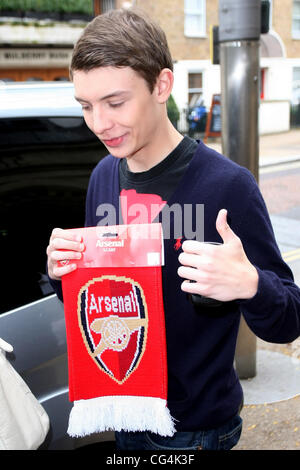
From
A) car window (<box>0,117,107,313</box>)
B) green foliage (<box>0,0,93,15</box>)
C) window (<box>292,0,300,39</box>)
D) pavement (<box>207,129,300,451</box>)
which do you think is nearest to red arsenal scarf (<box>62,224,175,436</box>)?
car window (<box>0,117,107,313</box>)

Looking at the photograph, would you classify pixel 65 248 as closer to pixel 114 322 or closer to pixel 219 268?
pixel 114 322

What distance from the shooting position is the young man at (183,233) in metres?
1.35

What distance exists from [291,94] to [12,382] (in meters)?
25.6

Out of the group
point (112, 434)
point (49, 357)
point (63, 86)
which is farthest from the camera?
point (63, 86)

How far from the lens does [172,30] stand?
21.0m

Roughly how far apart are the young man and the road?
483 cm

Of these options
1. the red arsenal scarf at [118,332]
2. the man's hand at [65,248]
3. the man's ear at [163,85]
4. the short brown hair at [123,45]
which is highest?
the short brown hair at [123,45]

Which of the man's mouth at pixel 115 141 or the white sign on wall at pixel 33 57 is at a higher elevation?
the white sign on wall at pixel 33 57

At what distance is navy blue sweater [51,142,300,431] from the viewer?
4.83ft

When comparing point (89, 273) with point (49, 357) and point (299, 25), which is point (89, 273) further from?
point (299, 25)

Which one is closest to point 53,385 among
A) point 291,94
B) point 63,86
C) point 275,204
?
point 63,86

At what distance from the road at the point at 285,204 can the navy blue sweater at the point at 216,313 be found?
482cm

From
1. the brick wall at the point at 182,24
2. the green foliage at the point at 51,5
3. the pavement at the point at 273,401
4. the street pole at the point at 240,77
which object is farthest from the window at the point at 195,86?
the street pole at the point at 240,77

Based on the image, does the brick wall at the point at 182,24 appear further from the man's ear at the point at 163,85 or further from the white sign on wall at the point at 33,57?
the man's ear at the point at 163,85
